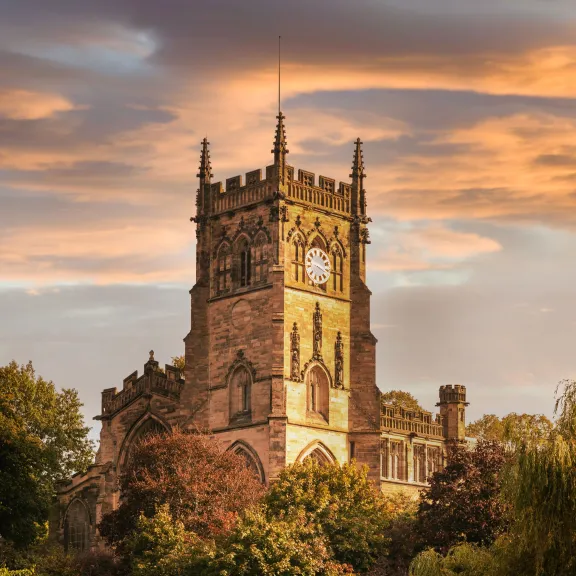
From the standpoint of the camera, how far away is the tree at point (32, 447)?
87.3m

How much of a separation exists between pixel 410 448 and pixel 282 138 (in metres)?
19.4

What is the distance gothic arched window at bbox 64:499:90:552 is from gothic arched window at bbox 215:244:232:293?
54.5 ft

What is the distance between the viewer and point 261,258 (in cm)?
9544

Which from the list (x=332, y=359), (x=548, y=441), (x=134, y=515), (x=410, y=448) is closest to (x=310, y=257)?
(x=332, y=359)

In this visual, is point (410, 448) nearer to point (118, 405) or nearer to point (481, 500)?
point (118, 405)

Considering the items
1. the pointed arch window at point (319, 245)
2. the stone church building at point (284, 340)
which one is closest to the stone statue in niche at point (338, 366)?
the stone church building at point (284, 340)

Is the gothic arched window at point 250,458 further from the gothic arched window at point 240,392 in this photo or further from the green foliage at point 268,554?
the green foliage at point 268,554

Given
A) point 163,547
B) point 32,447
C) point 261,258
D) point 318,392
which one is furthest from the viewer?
point 261,258

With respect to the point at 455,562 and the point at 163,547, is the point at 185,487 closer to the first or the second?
the point at 163,547

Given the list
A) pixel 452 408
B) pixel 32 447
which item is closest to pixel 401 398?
pixel 452 408

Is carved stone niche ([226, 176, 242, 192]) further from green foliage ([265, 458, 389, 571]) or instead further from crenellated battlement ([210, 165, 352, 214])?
green foliage ([265, 458, 389, 571])

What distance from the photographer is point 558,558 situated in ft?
187

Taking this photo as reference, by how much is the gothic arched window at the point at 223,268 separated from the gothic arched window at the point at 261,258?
89.4 inches

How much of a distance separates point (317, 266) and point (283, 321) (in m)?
4.54
